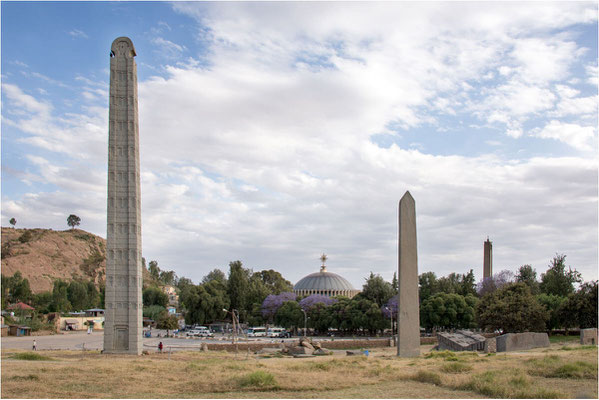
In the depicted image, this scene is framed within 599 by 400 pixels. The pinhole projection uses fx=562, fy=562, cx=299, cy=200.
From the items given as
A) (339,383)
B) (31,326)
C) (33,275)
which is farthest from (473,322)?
(33,275)

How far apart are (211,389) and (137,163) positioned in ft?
75.1

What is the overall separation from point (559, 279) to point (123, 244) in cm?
4911

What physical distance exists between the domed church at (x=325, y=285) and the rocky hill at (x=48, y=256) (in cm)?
5967

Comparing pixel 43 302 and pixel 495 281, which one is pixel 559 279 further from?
pixel 43 302

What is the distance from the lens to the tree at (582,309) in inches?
1820

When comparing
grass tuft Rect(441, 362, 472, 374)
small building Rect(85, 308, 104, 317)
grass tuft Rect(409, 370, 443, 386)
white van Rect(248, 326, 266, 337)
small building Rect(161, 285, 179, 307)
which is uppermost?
grass tuft Rect(409, 370, 443, 386)

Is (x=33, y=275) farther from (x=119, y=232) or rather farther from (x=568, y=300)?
(x=568, y=300)

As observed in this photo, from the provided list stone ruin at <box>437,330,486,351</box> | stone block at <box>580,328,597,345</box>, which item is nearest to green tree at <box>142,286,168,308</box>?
stone ruin at <box>437,330,486,351</box>

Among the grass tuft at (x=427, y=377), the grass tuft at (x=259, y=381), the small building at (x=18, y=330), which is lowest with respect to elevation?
the small building at (x=18, y=330)

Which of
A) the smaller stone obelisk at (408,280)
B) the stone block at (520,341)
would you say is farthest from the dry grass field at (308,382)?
the stone block at (520,341)

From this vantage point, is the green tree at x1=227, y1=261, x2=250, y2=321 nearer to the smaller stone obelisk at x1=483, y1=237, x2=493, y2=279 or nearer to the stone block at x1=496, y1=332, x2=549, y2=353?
the smaller stone obelisk at x1=483, y1=237, x2=493, y2=279

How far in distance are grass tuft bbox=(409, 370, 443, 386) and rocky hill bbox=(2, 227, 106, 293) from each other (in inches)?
4824

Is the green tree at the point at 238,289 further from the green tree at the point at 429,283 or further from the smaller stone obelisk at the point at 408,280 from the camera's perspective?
the smaller stone obelisk at the point at 408,280

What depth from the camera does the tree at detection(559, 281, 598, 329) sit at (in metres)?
46.2
